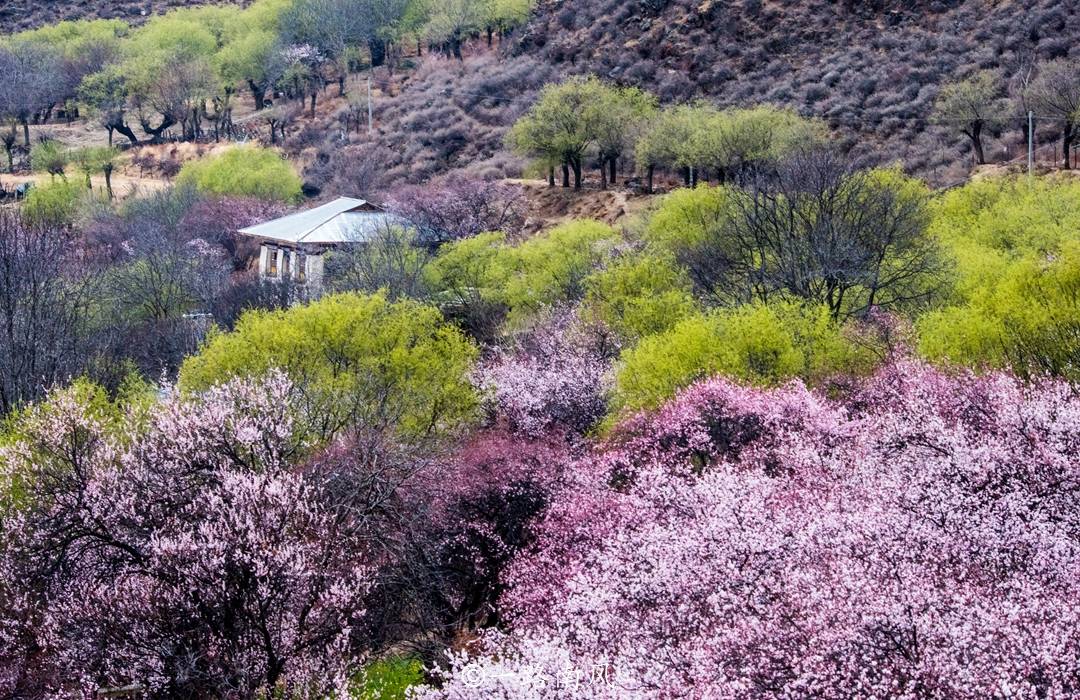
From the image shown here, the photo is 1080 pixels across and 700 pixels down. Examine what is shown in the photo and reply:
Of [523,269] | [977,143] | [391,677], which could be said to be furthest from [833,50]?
[391,677]

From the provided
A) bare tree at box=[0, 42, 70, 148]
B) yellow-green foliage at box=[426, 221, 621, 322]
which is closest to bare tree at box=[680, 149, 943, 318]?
yellow-green foliage at box=[426, 221, 621, 322]

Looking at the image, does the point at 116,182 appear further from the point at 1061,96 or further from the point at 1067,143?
the point at 1067,143

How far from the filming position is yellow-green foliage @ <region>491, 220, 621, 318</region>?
41.5 metres

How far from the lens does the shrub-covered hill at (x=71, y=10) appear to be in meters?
134

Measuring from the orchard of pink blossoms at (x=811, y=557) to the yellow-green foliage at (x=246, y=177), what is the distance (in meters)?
54.2

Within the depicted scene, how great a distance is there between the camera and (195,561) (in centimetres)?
1480

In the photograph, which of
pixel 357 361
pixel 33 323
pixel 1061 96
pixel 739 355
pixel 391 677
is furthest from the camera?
pixel 1061 96

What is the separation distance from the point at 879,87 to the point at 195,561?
60.6 meters

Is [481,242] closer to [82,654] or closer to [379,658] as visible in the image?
[379,658]

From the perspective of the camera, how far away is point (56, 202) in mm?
73062

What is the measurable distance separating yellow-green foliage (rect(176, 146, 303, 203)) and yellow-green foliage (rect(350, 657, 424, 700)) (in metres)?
56.5

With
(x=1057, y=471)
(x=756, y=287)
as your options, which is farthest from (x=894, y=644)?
(x=756, y=287)

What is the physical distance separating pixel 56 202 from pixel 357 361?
54.2 meters

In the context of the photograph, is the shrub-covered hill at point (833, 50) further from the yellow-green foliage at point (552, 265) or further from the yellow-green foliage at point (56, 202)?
the yellow-green foliage at point (56, 202)
